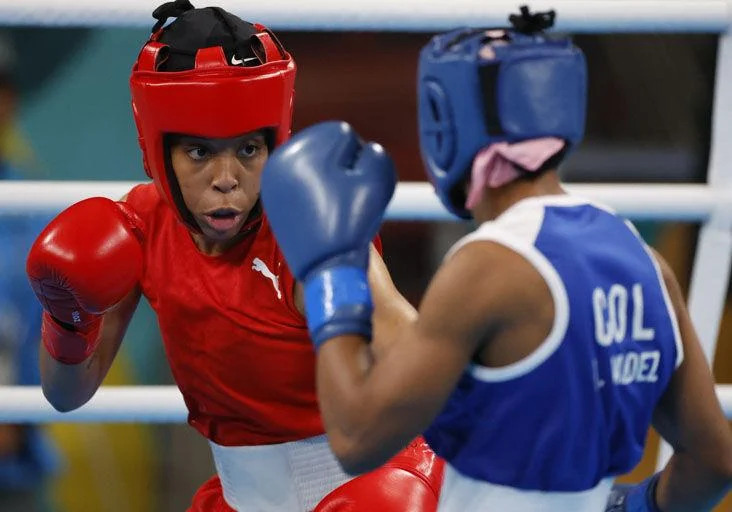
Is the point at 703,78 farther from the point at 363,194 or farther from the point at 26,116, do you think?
the point at 363,194

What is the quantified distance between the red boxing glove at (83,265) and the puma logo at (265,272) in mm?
182

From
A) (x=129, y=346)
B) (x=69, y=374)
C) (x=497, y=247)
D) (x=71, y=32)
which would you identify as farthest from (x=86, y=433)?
(x=497, y=247)

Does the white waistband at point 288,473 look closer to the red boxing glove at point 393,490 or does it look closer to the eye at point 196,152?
the red boxing glove at point 393,490

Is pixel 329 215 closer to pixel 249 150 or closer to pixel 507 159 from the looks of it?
pixel 507 159

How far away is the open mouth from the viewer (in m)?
1.67

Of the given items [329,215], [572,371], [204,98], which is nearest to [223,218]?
[204,98]

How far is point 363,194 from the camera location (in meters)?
1.39

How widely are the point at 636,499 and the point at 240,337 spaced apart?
0.58m

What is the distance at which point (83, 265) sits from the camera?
1724 millimetres

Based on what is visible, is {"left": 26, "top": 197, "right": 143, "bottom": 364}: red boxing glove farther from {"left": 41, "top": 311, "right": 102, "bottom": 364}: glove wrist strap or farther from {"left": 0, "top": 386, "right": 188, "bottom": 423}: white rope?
{"left": 0, "top": 386, "right": 188, "bottom": 423}: white rope

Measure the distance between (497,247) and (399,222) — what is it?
6.37 ft

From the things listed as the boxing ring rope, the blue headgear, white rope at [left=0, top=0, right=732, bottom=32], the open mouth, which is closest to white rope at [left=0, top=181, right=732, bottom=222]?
the boxing ring rope

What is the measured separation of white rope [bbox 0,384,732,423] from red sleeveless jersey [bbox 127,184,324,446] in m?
0.46

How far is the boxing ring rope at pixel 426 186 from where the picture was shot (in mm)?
2119
